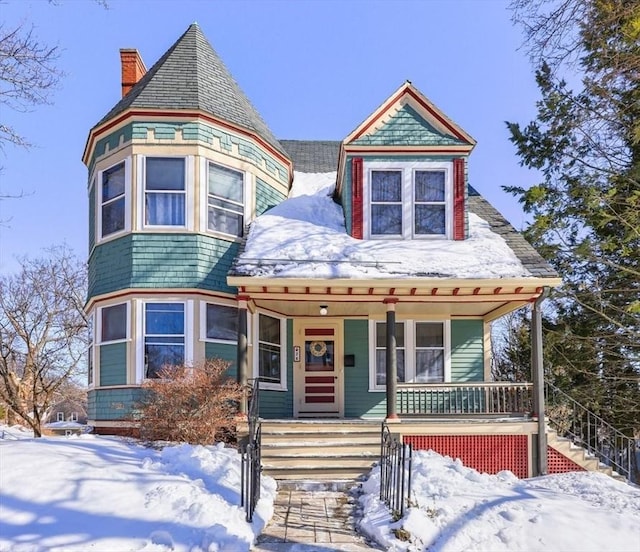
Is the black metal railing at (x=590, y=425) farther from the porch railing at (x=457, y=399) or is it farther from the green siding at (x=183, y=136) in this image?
the green siding at (x=183, y=136)

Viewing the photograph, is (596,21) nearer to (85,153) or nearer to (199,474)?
(199,474)

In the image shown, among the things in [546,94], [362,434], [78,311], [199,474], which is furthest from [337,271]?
[78,311]

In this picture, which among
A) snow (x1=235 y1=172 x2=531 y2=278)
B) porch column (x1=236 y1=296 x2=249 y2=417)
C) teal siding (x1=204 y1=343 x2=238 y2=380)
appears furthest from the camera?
teal siding (x1=204 y1=343 x2=238 y2=380)

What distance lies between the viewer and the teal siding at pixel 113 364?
10.8 m

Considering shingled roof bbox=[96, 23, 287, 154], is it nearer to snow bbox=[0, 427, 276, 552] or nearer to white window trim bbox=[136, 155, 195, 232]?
white window trim bbox=[136, 155, 195, 232]

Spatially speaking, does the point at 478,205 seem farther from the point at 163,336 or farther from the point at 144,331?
the point at 144,331

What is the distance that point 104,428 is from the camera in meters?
10.9

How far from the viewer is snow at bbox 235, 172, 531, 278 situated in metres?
9.91

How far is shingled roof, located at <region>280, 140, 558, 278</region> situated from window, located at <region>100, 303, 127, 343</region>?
20.4 ft

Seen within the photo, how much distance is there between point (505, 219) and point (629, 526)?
7483 millimetres

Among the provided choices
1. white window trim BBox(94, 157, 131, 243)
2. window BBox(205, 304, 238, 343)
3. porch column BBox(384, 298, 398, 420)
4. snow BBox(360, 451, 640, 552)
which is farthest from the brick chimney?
snow BBox(360, 451, 640, 552)

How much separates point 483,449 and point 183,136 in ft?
26.8

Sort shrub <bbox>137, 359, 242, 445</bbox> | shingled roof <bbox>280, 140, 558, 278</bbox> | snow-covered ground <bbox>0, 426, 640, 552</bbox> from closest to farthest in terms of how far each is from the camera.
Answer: snow-covered ground <bbox>0, 426, 640, 552</bbox>, shrub <bbox>137, 359, 242, 445</bbox>, shingled roof <bbox>280, 140, 558, 278</bbox>

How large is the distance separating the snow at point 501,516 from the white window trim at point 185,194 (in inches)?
234
